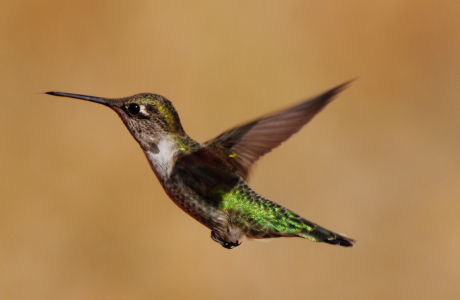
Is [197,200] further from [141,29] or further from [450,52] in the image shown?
[450,52]

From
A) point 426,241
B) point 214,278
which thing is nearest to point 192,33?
point 214,278

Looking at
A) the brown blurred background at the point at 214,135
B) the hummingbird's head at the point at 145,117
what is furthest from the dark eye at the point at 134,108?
the brown blurred background at the point at 214,135

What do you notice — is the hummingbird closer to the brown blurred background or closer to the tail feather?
the tail feather

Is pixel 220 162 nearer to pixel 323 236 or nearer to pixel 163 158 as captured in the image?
pixel 163 158

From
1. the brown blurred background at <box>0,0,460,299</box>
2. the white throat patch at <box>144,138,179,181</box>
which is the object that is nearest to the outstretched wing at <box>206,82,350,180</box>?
the white throat patch at <box>144,138,179,181</box>

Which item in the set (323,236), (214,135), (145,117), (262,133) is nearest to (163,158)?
(145,117)

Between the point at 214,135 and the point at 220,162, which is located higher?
the point at 214,135

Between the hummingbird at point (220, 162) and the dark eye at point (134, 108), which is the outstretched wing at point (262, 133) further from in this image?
the dark eye at point (134, 108)
